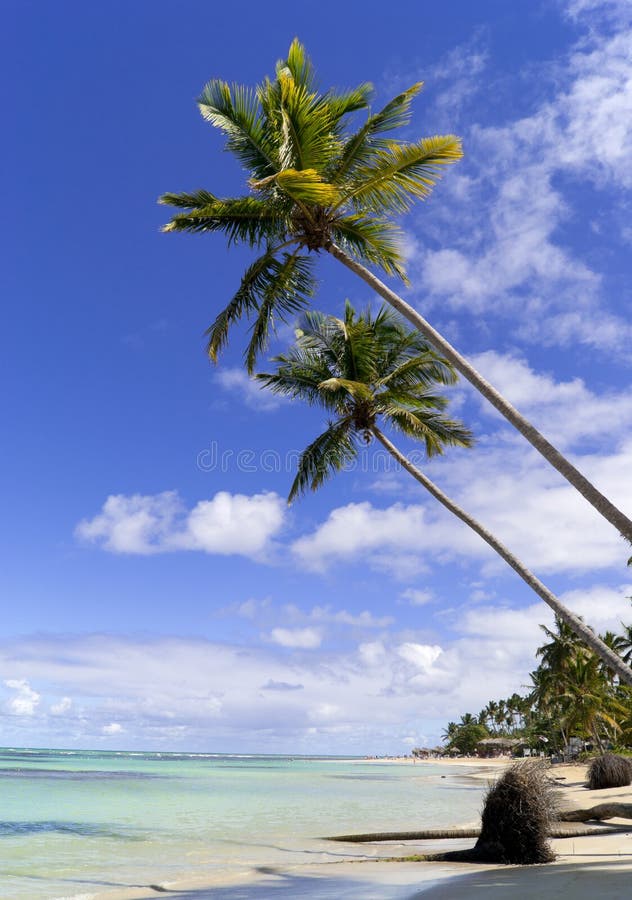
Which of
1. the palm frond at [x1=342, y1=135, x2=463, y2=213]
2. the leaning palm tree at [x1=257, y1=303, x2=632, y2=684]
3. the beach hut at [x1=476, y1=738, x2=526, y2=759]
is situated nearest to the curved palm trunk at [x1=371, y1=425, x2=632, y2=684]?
the leaning palm tree at [x1=257, y1=303, x2=632, y2=684]

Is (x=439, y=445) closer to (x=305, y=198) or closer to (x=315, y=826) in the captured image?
(x=305, y=198)

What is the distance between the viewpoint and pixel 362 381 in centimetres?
1561

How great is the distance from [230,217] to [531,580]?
7.55 meters

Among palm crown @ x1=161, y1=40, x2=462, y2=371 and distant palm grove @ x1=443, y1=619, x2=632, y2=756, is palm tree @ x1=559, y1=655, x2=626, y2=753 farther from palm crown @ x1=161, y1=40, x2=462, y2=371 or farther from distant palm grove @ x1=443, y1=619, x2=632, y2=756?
palm crown @ x1=161, y1=40, x2=462, y2=371

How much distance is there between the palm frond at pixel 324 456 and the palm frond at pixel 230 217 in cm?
494

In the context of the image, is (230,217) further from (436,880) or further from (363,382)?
(436,880)

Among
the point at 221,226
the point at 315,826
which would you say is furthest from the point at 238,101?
the point at 315,826

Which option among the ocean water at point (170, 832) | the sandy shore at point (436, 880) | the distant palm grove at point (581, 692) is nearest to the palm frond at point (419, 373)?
the sandy shore at point (436, 880)

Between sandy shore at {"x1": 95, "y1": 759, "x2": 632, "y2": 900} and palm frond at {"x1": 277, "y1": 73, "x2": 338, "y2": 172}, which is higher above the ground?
palm frond at {"x1": 277, "y1": 73, "x2": 338, "y2": 172}

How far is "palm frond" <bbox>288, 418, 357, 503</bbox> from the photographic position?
15375mm

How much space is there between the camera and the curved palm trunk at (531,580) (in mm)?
8961

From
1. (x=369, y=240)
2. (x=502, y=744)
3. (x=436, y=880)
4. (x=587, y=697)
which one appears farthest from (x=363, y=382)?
(x=502, y=744)

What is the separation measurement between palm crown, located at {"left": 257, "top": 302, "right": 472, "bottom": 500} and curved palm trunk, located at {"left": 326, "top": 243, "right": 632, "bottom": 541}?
164 inches

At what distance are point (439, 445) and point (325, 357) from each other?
3.40 m
